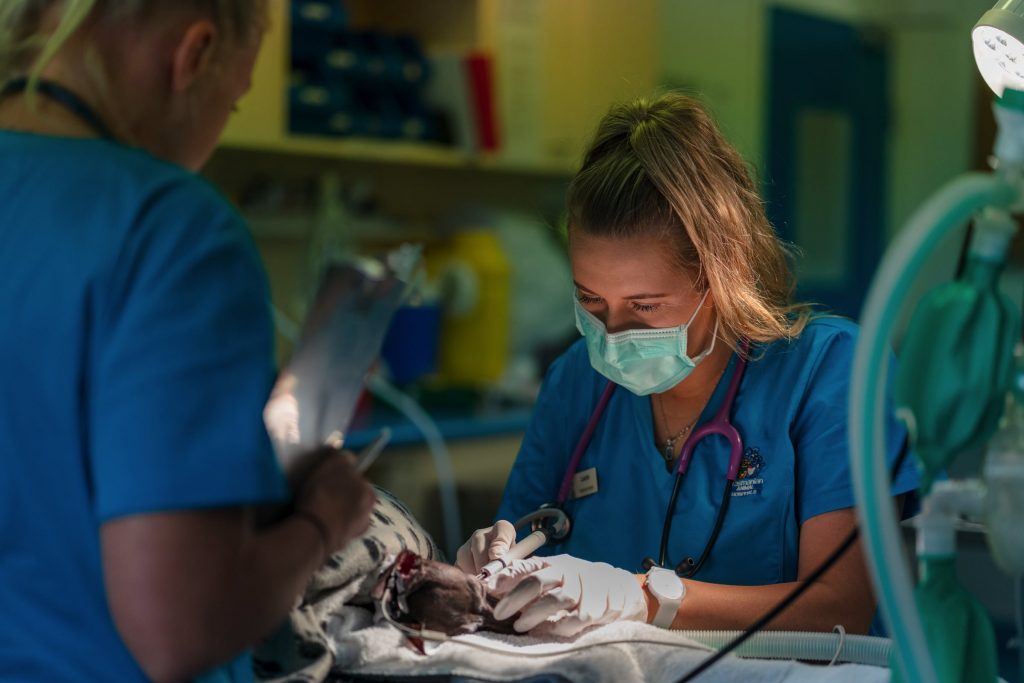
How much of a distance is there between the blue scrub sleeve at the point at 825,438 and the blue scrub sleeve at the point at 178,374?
74 centimetres

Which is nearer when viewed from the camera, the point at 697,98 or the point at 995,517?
the point at 995,517

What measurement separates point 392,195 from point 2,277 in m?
3.10

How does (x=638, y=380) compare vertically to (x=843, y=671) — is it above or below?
above

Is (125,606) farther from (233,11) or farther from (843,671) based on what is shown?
(843,671)

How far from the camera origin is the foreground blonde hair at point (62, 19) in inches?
30.9

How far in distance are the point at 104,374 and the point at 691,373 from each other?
876 mm

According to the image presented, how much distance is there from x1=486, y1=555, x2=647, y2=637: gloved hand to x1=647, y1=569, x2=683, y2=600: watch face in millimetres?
32

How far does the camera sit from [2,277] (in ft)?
2.48

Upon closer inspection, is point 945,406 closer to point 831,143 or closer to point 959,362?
point 959,362

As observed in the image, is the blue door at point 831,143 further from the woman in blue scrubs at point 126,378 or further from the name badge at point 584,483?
the woman in blue scrubs at point 126,378

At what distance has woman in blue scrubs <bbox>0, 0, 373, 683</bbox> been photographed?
0.71 m

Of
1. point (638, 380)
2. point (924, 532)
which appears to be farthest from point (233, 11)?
point (638, 380)

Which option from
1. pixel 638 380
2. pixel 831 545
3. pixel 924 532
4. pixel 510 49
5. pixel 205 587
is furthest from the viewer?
pixel 510 49

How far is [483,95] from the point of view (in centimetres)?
362
